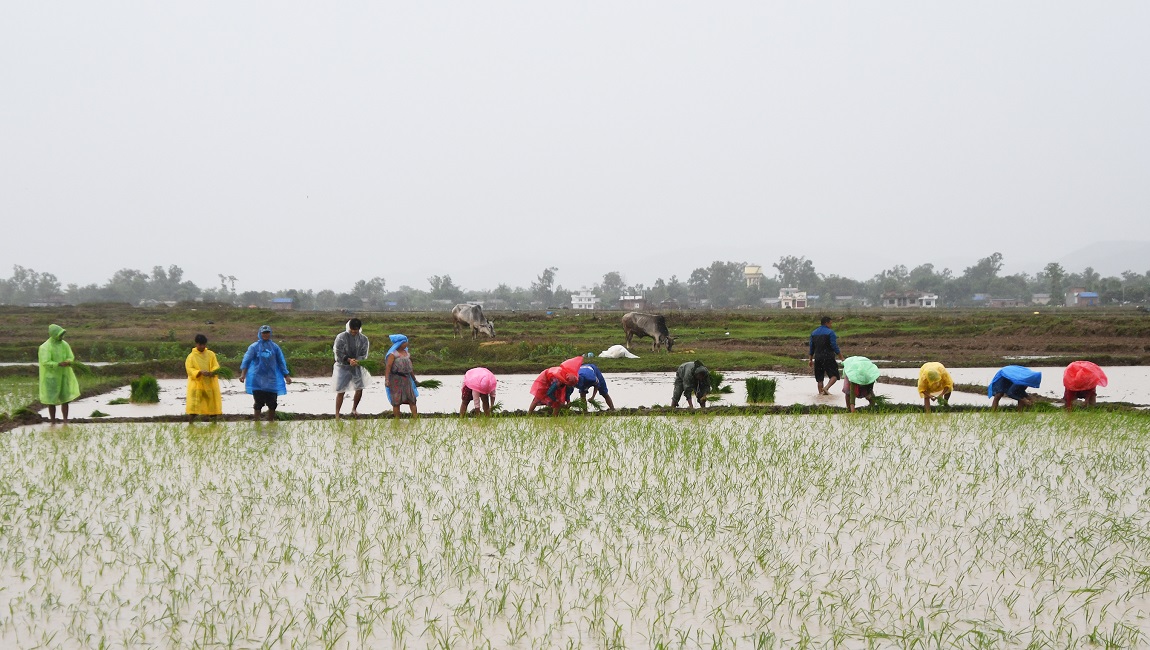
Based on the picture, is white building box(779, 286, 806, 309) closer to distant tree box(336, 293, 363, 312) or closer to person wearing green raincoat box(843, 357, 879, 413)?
distant tree box(336, 293, 363, 312)

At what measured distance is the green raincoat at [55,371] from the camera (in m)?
9.16

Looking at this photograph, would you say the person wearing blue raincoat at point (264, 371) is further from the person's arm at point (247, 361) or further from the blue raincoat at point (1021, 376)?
the blue raincoat at point (1021, 376)

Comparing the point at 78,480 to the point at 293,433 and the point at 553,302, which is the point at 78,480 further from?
the point at 553,302

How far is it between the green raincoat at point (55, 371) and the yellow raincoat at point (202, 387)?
1.36 meters

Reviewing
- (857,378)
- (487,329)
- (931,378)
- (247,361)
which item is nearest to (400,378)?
(247,361)

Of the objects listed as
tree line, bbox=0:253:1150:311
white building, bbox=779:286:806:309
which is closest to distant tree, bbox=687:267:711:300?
tree line, bbox=0:253:1150:311

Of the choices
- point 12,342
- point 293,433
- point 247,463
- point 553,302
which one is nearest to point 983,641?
point 247,463

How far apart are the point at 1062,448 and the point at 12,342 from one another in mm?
21886

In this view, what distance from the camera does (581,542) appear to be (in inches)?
190

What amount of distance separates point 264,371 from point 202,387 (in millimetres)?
650

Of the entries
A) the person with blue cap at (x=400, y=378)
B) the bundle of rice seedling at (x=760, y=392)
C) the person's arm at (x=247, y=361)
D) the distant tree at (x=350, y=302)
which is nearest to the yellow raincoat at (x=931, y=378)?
the bundle of rice seedling at (x=760, y=392)

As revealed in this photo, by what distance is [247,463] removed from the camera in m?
6.99

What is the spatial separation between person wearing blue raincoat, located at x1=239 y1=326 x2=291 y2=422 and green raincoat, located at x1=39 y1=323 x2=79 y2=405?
6.22ft

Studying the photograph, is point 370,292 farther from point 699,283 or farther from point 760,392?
point 760,392
